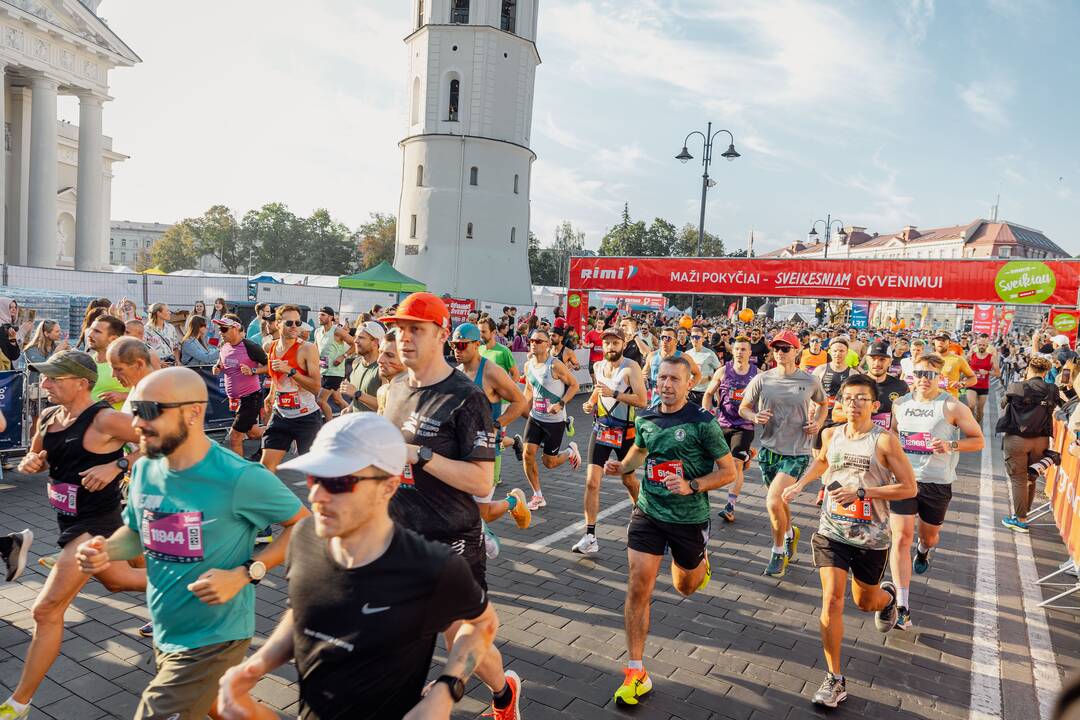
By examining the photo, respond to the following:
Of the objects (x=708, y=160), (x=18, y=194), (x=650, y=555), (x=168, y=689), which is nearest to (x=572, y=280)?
(x=708, y=160)

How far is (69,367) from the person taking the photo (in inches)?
147

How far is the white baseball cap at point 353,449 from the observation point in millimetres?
1996

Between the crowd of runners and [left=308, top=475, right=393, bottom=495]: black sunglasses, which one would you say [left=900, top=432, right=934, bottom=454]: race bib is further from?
[left=308, top=475, right=393, bottom=495]: black sunglasses

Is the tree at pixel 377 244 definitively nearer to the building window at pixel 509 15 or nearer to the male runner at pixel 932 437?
the building window at pixel 509 15

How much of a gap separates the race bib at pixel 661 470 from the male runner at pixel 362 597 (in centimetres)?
258

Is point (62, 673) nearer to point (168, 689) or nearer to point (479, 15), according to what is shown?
point (168, 689)

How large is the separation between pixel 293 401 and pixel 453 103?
36.6 m

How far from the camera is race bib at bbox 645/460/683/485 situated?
4.56m

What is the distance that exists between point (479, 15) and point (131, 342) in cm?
3949

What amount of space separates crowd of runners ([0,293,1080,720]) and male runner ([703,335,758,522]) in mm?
1027

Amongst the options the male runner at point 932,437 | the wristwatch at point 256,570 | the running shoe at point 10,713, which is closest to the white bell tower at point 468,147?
the male runner at point 932,437

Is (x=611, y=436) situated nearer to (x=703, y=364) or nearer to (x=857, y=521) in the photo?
(x=857, y=521)

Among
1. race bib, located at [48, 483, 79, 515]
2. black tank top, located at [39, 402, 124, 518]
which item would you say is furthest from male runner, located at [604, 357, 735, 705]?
race bib, located at [48, 483, 79, 515]

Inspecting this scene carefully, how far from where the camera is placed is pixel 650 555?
4.47m
